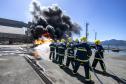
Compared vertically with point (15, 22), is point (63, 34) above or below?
below

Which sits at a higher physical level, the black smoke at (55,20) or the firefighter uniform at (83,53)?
the black smoke at (55,20)

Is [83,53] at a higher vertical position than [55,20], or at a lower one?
lower

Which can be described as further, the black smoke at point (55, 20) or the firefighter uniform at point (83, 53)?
the black smoke at point (55, 20)

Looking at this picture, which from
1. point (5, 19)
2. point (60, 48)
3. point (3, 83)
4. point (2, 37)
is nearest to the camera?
point (3, 83)

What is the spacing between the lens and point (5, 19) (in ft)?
350

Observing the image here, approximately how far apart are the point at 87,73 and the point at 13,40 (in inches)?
2439

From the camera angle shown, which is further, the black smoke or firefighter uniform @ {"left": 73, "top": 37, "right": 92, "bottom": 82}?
the black smoke

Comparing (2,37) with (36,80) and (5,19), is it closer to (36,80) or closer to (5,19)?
(5,19)

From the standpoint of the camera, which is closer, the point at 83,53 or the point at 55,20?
the point at 83,53

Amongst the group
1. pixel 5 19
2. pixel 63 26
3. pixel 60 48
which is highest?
pixel 5 19

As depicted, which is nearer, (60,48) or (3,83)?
(3,83)

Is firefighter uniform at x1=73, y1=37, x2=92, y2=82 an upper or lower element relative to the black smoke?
lower

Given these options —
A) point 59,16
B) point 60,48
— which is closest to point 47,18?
point 59,16

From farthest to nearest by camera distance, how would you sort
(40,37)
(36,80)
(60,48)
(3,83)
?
1. (40,37)
2. (60,48)
3. (36,80)
4. (3,83)
